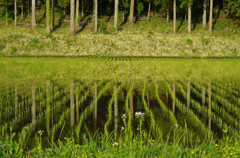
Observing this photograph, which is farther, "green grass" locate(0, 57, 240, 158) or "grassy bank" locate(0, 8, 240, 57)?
"grassy bank" locate(0, 8, 240, 57)

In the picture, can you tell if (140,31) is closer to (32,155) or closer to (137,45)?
(137,45)

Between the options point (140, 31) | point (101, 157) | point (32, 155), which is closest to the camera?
point (101, 157)

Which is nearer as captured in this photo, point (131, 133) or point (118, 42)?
point (131, 133)

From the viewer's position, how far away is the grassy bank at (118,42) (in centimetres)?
2989

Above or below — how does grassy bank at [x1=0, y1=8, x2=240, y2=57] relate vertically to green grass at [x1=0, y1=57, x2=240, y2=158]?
above

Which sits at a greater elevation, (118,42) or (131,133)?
(118,42)

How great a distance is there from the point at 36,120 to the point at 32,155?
5.77ft

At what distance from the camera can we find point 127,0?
1529 inches

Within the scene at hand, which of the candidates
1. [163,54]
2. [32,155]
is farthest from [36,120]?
[163,54]

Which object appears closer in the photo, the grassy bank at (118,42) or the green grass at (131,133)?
the green grass at (131,133)

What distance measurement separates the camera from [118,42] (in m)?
31.7

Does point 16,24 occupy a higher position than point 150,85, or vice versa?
point 16,24

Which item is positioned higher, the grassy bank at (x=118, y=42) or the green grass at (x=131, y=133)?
the grassy bank at (x=118, y=42)

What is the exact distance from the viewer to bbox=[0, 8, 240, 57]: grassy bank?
29.9m
